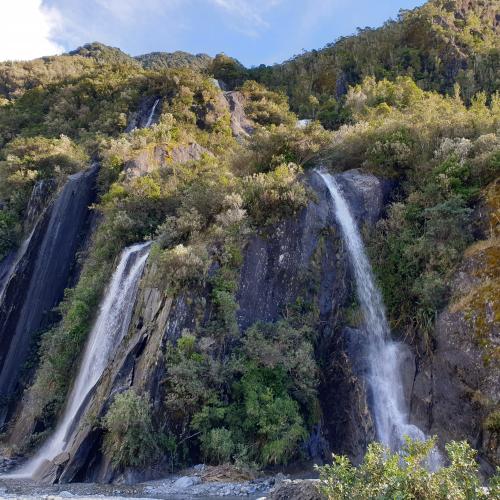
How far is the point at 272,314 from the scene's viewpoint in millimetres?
16266

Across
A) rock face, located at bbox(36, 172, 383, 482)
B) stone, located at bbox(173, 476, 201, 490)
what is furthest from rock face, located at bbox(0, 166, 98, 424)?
stone, located at bbox(173, 476, 201, 490)

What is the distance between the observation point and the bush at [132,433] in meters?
12.6

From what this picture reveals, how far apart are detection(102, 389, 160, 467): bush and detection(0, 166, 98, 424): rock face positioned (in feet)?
37.4

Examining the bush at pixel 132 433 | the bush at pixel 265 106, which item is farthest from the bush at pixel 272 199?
the bush at pixel 265 106

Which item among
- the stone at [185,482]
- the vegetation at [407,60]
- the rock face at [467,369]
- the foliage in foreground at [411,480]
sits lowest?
the stone at [185,482]

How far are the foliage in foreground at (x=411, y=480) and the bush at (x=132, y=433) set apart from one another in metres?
7.79

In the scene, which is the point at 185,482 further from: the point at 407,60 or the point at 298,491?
the point at 407,60

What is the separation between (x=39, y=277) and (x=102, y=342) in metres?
8.45

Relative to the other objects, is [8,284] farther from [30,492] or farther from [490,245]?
[490,245]

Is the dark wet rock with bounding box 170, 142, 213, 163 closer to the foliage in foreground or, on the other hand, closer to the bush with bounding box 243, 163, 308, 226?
the bush with bounding box 243, 163, 308, 226

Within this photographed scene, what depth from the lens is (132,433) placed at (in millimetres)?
12648

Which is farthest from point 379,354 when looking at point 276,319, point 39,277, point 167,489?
point 39,277

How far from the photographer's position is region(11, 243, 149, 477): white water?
1628cm

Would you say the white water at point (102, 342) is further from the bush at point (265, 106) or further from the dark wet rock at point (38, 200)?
the bush at point (265, 106)
